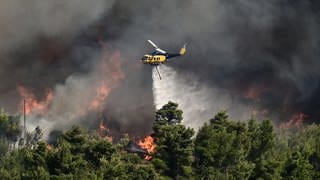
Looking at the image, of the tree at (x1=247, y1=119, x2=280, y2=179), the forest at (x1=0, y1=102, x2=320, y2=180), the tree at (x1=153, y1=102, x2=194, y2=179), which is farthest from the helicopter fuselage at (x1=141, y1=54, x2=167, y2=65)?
the tree at (x1=153, y1=102, x2=194, y2=179)

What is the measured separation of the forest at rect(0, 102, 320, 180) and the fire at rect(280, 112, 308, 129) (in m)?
46.5

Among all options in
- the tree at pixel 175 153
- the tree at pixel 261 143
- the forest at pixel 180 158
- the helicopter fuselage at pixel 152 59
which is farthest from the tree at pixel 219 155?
the helicopter fuselage at pixel 152 59

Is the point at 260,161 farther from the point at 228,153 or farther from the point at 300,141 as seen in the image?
the point at 300,141

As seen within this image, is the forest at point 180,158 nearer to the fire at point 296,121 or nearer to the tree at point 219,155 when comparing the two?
the tree at point 219,155

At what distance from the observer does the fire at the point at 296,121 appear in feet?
557

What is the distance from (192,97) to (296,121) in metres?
23.0

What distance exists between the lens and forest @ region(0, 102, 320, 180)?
95.4m

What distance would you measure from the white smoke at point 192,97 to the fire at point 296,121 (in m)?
8.00

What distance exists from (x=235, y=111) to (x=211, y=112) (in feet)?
20.7

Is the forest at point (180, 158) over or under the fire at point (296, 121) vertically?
under

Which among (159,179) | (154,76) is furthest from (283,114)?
(159,179)

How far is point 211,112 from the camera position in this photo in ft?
554

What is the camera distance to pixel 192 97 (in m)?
170

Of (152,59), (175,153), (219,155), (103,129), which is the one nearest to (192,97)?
(103,129)
